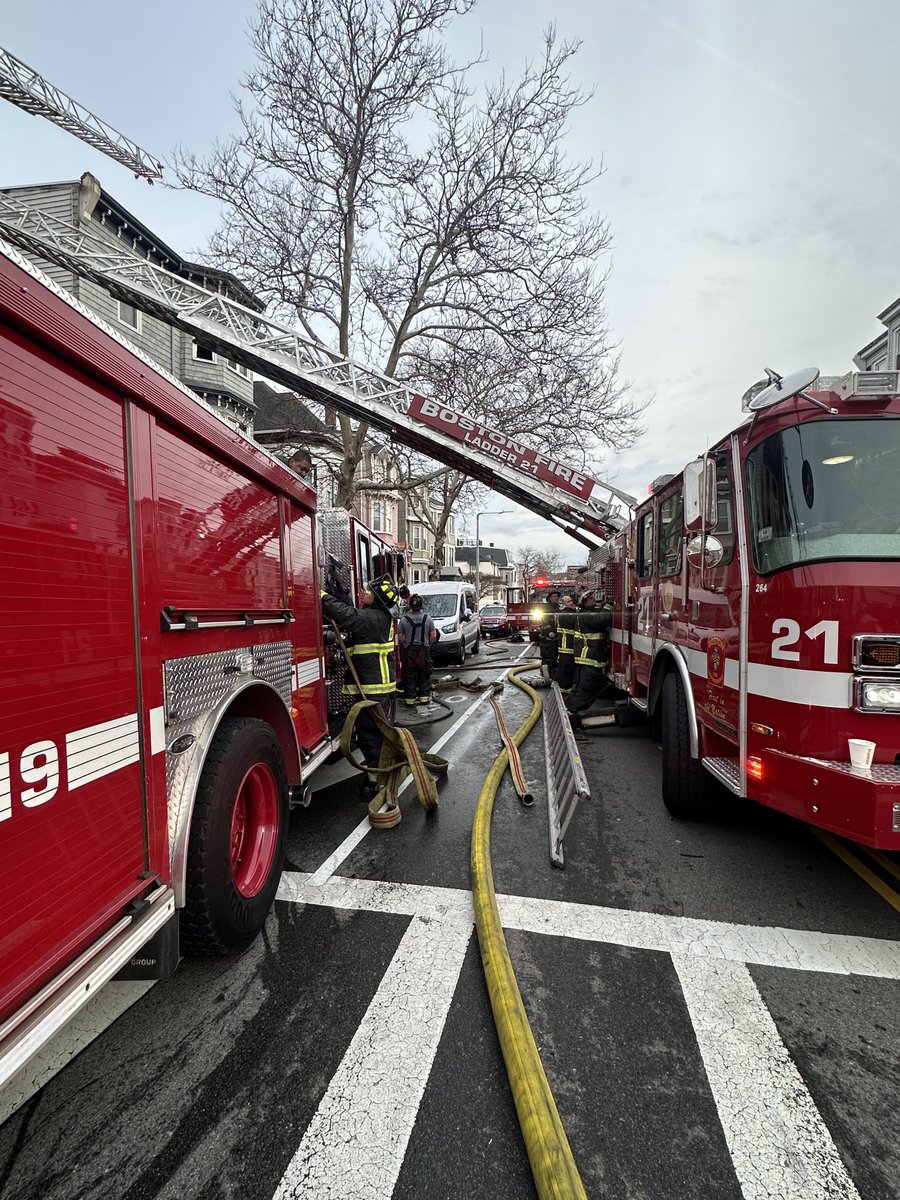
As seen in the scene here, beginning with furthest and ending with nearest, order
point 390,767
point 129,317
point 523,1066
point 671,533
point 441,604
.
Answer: point 129,317, point 441,604, point 671,533, point 390,767, point 523,1066

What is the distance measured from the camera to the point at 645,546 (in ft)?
20.0

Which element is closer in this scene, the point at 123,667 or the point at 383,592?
the point at 123,667

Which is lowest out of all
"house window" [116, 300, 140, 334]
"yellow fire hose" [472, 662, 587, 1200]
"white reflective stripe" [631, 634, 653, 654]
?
"yellow fire hose" [472, 662, 587, 1200]

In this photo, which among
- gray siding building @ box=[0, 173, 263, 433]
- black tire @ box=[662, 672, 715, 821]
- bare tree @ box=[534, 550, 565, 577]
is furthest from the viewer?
bare tree @ box=[534, 550, 565, 577]

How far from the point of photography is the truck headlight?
2.60 m

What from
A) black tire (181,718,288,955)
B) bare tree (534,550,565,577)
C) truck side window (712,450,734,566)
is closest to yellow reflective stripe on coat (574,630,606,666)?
truck side window (712,450,734,566)

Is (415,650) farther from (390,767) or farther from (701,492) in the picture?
(701,492)

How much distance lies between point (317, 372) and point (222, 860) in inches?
327

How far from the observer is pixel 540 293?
13.5m

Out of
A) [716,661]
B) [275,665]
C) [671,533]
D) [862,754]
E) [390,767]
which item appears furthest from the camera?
[671,533]

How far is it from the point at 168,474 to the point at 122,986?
92.0 inches

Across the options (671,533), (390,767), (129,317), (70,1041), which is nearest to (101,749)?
(70,1041)

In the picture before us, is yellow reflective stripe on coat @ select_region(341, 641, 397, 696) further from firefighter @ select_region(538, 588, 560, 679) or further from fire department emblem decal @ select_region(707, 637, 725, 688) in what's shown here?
firefighter @ select_region(538, 588, 560, 679)

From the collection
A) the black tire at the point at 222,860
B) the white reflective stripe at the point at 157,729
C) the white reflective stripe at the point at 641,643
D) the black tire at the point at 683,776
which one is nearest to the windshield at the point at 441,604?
the white reflective stripe at the point at 641,643
